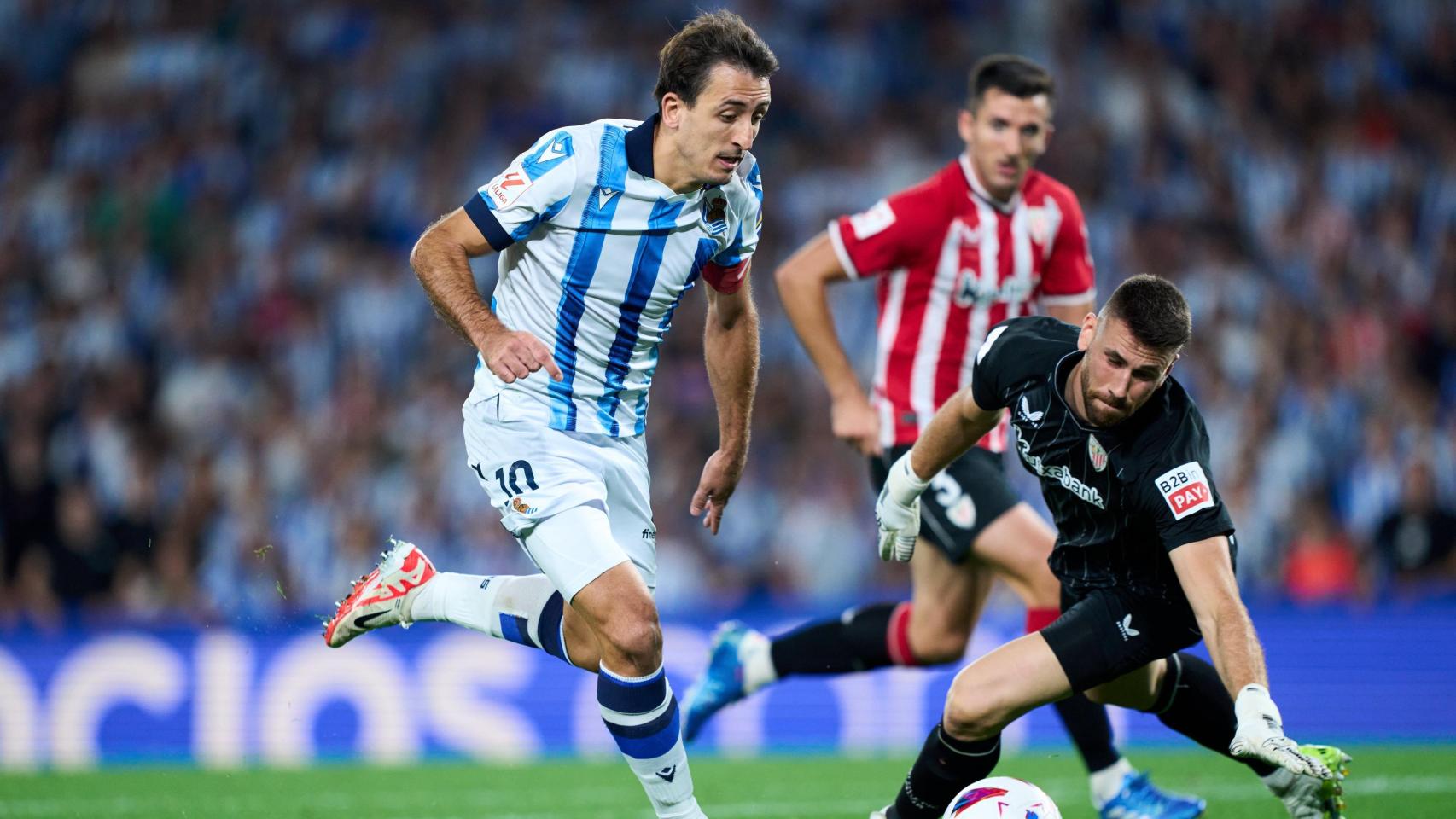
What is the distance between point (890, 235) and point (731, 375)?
135 centimetres

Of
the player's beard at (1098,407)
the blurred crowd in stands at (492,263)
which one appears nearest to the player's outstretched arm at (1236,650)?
the player's beard at (1098,407)

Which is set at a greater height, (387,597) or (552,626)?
(552,626)

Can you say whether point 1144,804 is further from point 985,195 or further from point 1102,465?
point 985,195

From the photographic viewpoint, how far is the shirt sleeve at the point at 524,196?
482cm

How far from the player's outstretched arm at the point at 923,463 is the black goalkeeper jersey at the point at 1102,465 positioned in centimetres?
10

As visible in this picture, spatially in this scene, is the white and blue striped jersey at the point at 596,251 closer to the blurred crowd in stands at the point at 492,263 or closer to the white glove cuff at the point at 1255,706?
the white glove cuff at the point at 1255,706

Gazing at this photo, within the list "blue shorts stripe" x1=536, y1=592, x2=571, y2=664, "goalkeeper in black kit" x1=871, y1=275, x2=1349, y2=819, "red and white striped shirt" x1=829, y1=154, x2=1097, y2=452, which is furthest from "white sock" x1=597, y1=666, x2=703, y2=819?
"red and white striped shirt" x1=829, y1=154, x2=1097, y2=452

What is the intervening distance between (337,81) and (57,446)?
4.96 metres

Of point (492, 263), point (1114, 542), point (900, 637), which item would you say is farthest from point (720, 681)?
point (492, 263)

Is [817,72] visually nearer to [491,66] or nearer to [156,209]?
[491,66]

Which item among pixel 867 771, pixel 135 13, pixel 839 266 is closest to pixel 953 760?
pixel 839 266

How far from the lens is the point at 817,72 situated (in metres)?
15.6

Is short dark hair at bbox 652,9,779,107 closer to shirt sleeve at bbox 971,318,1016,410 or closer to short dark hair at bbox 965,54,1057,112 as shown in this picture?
shirt sleeve at bbox 971,318,1016,410

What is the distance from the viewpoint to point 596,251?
16.3ft
